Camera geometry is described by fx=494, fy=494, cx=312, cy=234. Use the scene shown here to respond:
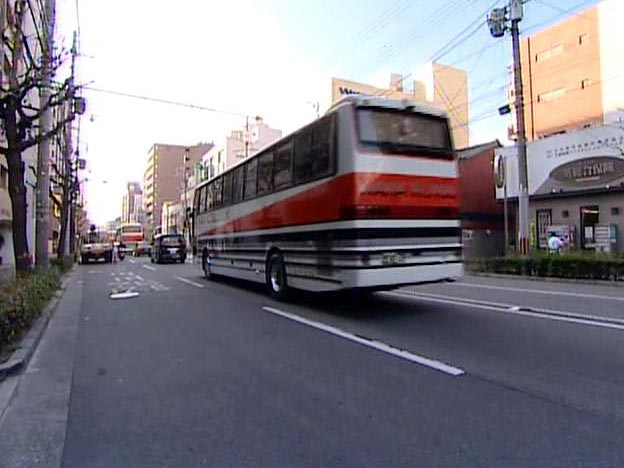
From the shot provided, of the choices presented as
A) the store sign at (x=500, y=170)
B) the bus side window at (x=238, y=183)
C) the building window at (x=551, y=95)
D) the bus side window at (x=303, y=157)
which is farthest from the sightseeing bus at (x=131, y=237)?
the bus side window at (x=303, y=157)

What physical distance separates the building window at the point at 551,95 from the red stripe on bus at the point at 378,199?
39.9m

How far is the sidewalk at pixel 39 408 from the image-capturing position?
145 inches

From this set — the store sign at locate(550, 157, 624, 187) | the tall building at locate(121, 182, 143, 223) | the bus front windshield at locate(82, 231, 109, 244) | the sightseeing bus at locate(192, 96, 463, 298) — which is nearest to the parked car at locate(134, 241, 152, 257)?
the bus front windshield at locate(82, 231, 109, 244)

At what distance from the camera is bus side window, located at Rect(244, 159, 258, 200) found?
12.7m

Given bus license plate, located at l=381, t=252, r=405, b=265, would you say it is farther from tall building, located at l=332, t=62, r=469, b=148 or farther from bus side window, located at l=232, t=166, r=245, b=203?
tall building, located at l=332, t=62, r=469, b=148

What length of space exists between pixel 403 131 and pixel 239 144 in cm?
7079

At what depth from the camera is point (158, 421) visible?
4246 mm

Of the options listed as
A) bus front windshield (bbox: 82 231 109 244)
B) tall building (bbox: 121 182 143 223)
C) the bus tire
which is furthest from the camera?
tall building (bbox: 121 182 143 223)

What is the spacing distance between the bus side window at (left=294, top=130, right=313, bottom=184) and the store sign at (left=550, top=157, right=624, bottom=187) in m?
16.9

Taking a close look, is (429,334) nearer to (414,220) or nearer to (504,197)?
(414,220)

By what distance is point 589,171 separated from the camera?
2209 cm

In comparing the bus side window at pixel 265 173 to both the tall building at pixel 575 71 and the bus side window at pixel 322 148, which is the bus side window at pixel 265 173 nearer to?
the bus side window at pixel 322 148

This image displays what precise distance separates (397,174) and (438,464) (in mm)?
5872

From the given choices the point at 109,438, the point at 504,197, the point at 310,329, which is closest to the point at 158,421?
the point at 109,438
